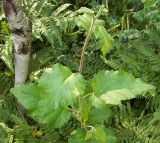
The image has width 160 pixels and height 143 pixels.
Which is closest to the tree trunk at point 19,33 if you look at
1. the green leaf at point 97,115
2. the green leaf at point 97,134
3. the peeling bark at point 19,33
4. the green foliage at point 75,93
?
the peeling bark at point 19,33

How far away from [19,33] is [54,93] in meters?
0.61

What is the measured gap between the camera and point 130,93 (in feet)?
4.48

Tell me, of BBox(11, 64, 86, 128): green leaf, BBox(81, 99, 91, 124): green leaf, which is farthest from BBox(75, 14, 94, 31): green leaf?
BBox(81, 99, 91, 124): green leaf

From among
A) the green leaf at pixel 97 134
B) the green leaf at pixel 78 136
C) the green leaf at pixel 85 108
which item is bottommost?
the green leaf at pixel 78 136

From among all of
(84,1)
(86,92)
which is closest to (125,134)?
(86,92)

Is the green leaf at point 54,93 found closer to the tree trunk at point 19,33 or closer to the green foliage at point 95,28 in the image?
the green foliage at point 95,28

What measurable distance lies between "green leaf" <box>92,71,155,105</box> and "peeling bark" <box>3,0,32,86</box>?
562mm

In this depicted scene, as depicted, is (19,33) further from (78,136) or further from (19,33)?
(78,136)

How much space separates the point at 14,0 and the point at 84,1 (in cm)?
104

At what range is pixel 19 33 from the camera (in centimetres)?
179

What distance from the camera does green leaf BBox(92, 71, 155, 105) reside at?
54.1 inches

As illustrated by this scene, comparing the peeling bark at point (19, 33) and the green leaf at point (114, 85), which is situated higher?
the peeling bark at point (19, 33)

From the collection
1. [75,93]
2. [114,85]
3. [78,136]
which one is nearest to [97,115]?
[78,136]

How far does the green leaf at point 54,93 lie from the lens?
127 centimetres
